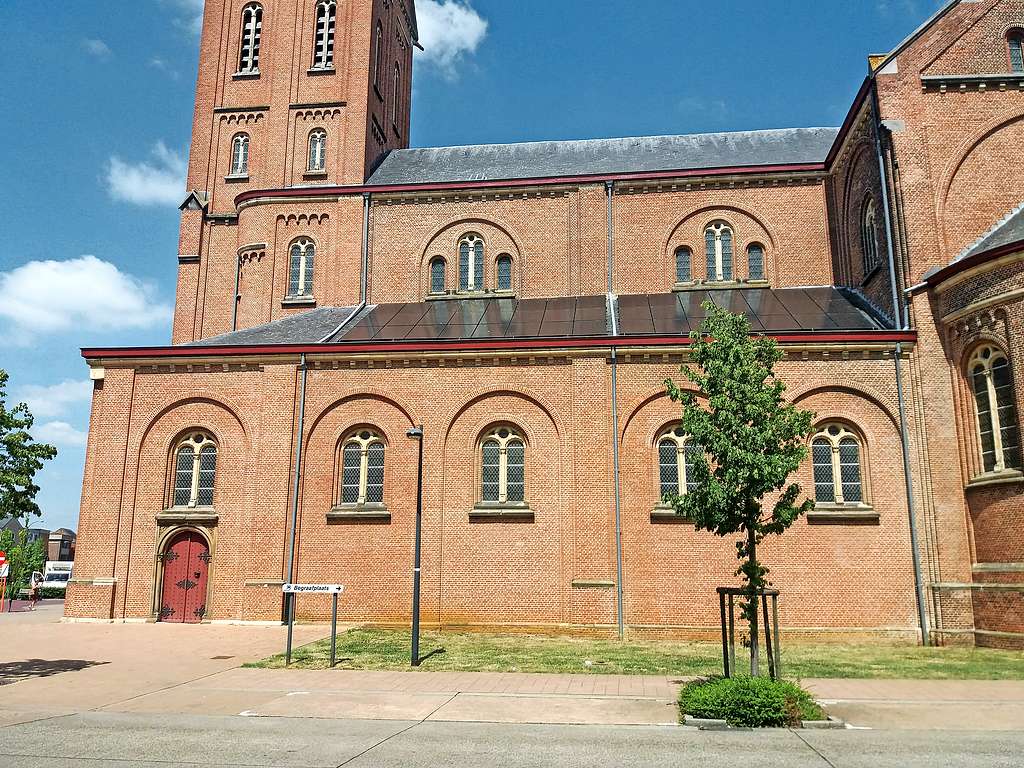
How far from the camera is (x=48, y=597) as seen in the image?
4503 cm

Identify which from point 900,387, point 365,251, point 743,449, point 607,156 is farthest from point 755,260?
point 743,449

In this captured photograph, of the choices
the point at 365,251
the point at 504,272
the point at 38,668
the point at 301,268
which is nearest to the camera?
the point at 38,668

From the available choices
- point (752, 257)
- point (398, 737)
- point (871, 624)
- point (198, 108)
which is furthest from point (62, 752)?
point (198, 108)

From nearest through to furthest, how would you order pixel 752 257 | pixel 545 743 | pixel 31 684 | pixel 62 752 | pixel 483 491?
pixel 62 752, pixel 545 743, pixel 31 684, pixel 483 491, pixel 752 257

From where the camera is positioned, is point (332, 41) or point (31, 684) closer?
point (31, 684)

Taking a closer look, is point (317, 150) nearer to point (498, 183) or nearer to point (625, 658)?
point (498, 183)

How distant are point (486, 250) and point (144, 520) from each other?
44.7 ft

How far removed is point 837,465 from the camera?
840 inches

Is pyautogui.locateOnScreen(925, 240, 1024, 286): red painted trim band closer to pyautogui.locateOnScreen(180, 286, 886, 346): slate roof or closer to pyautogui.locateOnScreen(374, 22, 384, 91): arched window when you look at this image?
pyautogui.locateOnScreen(180, 286, 886, 346): slate roof

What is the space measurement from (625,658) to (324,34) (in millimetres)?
27015

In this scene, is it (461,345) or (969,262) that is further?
(461,345)

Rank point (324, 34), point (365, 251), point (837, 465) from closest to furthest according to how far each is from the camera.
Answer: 1. point (837, 465)
2. point (365, 251)
3. point (324, 34)

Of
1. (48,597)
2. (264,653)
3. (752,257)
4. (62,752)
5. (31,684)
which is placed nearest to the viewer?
(62,752)

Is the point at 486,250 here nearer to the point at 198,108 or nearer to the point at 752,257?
the point at 752,257
